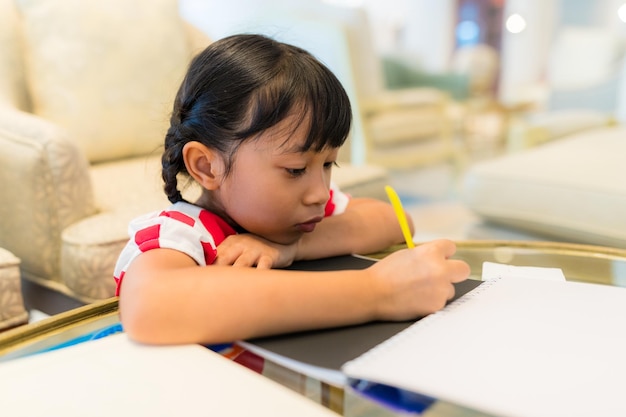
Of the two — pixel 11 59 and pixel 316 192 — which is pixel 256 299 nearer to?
pixel 316 192

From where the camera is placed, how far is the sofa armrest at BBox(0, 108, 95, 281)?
4.21 ft

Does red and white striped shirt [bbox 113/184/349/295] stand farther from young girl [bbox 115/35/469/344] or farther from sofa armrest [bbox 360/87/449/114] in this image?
sofa armrest [bbox 360/87/449/114]

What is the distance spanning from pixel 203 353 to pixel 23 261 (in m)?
0.97

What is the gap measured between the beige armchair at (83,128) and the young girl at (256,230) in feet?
1.67

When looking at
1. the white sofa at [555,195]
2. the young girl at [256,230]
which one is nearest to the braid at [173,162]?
the young girl at [256,230]

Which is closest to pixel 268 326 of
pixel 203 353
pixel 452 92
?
pixel 203 353

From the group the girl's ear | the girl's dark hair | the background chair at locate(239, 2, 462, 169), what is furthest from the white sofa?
the background chair at locate(239, 2, 462, 169)

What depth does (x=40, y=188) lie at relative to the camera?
1.29 metres

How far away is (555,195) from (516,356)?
1.15 meters

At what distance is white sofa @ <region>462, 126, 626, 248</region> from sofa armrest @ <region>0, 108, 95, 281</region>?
1.05 m

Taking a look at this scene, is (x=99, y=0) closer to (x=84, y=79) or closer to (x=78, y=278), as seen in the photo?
(x=84, y=79)

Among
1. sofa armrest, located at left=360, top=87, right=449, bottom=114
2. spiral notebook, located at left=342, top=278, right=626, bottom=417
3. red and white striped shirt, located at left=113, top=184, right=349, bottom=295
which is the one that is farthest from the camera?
sofa armrest, located at left=360, top=87, right=449, bottom=114

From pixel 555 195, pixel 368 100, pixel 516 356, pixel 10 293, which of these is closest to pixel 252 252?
pixel 516 356

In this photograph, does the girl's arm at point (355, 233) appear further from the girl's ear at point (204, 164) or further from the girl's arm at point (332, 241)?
the girl's ear at point (204, 164)
